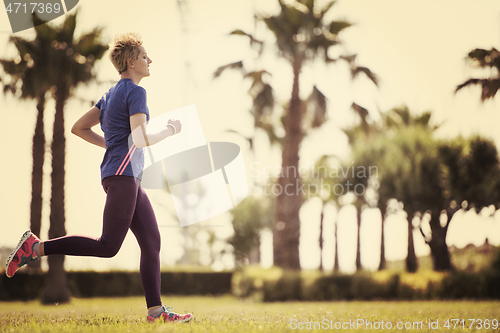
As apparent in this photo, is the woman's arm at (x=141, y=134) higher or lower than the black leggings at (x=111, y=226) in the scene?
higher

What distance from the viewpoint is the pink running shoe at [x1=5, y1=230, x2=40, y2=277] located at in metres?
3.64

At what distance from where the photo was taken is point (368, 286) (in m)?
15.6

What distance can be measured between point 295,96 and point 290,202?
3.70 m

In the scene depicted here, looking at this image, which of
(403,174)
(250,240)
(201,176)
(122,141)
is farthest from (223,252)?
(122,141)

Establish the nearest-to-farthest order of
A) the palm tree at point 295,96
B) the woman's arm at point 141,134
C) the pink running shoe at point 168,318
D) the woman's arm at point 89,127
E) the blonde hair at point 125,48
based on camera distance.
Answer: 1. the woman's arm at point 141,134
2. the blonde hair at point 125,48
3. the pink running shoe at point 168,318
4. the woman's arm at point 89,127
5. the palm tree at point 295,96

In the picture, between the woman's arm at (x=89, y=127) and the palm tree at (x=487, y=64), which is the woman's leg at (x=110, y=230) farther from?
the palm tree at (x=487, y=64)

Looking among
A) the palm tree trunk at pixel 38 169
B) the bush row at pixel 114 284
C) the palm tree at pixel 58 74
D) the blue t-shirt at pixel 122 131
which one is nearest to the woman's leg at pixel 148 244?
the blue t-shirt at pixel 122 131

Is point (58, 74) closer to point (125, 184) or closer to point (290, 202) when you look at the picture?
point (290, 202)

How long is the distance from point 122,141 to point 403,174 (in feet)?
57.5

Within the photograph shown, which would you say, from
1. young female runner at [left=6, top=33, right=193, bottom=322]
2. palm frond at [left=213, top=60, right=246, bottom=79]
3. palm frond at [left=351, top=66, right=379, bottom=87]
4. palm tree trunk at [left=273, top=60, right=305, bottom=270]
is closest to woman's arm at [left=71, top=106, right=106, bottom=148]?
young female runner at [left=6, top=33, right=193, bottom=322]

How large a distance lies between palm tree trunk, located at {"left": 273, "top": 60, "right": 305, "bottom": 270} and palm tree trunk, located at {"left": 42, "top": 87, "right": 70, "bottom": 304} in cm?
738

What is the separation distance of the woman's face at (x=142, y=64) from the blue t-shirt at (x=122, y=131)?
5.2 inches

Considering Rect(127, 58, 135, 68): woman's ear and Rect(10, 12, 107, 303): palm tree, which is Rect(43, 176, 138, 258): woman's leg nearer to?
Rect(127, 58, 135, 68): woman's ear

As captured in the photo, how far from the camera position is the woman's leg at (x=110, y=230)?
3.57m
